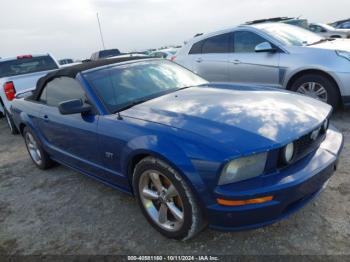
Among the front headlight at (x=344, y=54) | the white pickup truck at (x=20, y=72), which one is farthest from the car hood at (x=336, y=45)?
the white pickup truck at (x=20, y=72)

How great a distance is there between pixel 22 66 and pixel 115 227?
6.28 meters

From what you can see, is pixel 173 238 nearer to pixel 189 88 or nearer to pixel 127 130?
pixel 127 130

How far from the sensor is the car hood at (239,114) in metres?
2.21

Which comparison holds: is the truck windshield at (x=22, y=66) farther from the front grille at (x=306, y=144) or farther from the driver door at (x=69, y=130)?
the front grille at (x=306, y=144)

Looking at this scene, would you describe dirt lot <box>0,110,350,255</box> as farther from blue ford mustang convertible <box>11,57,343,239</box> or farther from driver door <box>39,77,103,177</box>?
driver door <box>39,77,103,177</box>

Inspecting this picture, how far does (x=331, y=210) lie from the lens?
2736 millimetres

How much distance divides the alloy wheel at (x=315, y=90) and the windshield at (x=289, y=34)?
78 cm

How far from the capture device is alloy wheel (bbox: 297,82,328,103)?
4.92 m

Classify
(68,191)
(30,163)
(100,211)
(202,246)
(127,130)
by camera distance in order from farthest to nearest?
(30,163), (68,191), (100,211), (127,130), (202,246)

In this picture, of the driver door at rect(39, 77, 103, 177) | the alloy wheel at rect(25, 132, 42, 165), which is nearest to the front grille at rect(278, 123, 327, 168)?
the driver door at rect(39, 77, 103, 177)

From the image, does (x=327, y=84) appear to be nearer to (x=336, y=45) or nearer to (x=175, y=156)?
(x=336, y=45)

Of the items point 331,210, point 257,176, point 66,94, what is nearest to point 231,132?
point 257,176

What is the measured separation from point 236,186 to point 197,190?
0.89 ft

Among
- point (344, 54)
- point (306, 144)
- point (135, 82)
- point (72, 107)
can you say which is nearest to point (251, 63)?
point (344, 54)
